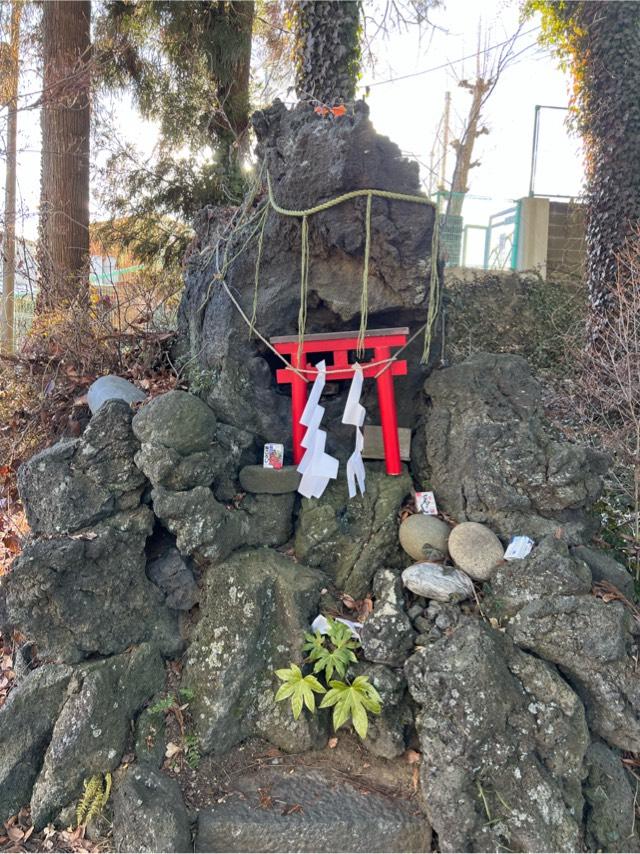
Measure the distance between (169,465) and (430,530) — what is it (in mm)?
1635

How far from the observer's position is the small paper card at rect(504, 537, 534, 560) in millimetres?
3668

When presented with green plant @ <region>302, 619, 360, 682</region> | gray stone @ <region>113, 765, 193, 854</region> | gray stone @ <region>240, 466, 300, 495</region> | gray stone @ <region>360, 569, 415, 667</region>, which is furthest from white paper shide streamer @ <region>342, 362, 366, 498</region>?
gray stone @ <region>113, 765, 193, 854</region>

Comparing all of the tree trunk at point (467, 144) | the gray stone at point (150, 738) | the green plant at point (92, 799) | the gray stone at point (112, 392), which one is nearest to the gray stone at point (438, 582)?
the gray stone at point (150, 738)

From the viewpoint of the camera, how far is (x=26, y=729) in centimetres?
343

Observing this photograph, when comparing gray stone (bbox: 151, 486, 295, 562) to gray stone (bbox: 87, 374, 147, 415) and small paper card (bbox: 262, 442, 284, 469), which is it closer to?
small paper card (bbox: 262, 442, 284, 469)

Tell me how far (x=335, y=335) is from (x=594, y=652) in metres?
2.38

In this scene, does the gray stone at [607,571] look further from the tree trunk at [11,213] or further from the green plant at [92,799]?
the tree trunk at [11,213]

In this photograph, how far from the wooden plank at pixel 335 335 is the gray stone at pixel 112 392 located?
1.13 meters

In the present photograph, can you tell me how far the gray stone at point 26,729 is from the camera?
3326mm

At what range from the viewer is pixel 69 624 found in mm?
3566

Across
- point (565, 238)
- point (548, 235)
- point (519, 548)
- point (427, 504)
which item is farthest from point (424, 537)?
point (565, 238)

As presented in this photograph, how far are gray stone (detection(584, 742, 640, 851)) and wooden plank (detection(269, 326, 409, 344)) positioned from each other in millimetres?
2583

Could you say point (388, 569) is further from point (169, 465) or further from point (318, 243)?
point (318, 243)

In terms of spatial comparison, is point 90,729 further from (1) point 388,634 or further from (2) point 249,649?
(1) point 388,634
